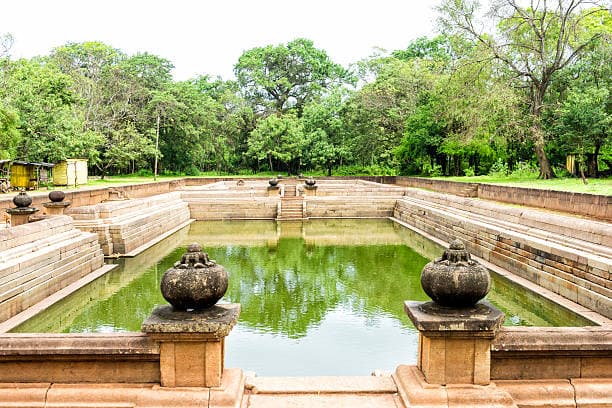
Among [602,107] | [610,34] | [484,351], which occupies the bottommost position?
[484,351]

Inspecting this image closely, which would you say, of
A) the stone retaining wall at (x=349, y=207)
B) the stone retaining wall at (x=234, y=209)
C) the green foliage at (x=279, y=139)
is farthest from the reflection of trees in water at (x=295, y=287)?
the green foliage at (x=279, y=139)

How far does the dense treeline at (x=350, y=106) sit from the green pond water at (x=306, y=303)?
12.5 m

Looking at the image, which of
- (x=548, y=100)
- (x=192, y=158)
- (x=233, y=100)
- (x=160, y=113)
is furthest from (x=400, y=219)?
(x=233, y=100)

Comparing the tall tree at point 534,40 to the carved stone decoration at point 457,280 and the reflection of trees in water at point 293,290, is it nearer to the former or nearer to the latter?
the reflection of trees in water at point 293,290

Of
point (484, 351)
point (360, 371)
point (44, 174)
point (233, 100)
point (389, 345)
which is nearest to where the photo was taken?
point (484, 351)

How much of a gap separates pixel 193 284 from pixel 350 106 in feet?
136

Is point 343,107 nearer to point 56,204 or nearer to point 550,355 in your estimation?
point 56,204

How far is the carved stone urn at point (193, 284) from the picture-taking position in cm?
375

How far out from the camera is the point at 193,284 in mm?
3754

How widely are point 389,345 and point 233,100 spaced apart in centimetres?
4863

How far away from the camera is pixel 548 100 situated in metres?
25.9

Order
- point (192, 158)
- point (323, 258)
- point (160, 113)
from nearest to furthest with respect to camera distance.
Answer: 1. point (323, 258)
2. point (160, 113)
3. point (192, 158)

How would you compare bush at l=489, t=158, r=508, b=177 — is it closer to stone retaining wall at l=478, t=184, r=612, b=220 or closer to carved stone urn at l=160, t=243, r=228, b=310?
stone retaining wall at l=478, t=184, r=612, b=220

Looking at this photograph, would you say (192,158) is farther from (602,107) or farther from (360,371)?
(360,371)
